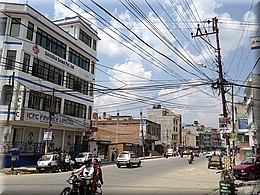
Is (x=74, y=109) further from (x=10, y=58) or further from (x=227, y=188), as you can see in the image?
(x=227, y=188)

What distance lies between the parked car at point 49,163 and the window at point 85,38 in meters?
17.6

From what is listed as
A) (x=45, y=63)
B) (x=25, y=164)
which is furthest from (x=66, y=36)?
(x=25, y=164)

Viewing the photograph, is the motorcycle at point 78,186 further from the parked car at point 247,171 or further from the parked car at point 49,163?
the parked car at point 49,163

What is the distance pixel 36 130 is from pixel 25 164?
4.24m

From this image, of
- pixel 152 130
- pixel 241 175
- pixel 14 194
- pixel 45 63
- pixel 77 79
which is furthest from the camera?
pixel 152 130

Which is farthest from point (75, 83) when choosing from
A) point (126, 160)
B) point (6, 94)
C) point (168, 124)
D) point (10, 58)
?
point (168, 124)

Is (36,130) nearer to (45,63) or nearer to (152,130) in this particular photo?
(45,63)

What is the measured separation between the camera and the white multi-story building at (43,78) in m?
24.2

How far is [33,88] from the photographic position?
26.4 meters

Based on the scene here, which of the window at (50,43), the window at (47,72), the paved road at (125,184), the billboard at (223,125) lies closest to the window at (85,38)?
the window at (50,43)

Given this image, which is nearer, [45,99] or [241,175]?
[241,175]

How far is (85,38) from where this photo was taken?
36250 millimetres

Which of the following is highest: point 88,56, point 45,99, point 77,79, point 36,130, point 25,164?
point 88,56

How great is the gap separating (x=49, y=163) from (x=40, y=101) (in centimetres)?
825
